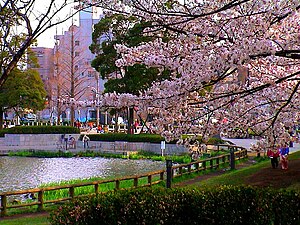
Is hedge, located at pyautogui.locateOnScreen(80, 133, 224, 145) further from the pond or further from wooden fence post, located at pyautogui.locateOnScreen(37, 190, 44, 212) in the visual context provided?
wooden fence post, located at pyautogui.locateOnScreen(37, 190, 44, 212)

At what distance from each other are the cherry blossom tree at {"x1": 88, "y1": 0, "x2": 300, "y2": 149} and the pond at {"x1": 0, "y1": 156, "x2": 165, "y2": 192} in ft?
27.5

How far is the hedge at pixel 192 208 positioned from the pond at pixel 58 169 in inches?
365

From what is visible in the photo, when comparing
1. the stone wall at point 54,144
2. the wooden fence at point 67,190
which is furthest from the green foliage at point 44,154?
the wooden fence at point 67,190

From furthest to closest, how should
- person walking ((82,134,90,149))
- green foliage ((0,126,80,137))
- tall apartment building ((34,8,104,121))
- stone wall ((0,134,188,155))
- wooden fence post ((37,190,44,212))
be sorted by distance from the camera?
tall apartment building ((34,8,104,121)), green foliage ((0,126,80,137)), person walking ((82,134,90,149)), stone wall ((0,134,188,155)), wooden fence post ((37,190,44,212))

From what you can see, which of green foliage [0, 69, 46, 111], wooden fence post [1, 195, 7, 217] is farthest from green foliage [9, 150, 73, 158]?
wooden fence post [1, 195, 7, 217]

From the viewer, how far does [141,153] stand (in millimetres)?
25484

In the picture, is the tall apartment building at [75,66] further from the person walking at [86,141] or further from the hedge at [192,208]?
the hedge at [192,208]

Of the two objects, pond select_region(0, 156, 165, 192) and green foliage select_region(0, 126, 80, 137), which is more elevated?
green foliage select_region(0, 126, 80, 137)

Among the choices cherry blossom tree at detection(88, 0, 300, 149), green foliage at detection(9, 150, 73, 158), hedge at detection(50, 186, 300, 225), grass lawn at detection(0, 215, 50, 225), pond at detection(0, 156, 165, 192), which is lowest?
grass lawn at detection(0, 215, 50, 225)

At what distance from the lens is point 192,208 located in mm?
6371

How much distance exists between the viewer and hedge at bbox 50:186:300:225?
6.12 meters

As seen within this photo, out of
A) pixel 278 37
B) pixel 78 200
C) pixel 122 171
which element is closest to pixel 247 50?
pixel 278 37

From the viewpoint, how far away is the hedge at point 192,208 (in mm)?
6121

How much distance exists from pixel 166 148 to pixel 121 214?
65.0ft
